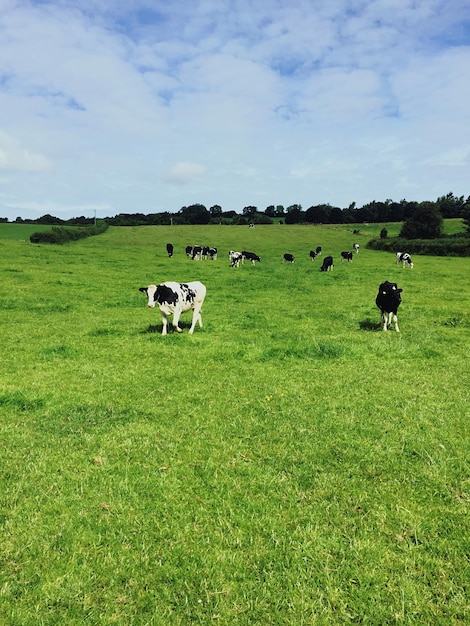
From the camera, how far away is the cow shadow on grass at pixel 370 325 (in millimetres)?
14540

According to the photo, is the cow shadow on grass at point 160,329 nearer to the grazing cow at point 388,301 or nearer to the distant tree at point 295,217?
the grazing cow at point 388,301

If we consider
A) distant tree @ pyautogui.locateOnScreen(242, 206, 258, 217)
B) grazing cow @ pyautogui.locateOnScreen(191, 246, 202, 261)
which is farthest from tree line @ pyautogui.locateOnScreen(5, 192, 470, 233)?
grazing cow @ pyautogui.locateOnScreen(191, 246, 202, 261)

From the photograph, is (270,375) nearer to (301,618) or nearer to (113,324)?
(301,618)

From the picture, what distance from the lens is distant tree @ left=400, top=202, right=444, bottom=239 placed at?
72625 millimetres

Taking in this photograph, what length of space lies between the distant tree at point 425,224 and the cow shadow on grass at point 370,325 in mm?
65825

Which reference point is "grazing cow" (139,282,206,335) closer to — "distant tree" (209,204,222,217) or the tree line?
the tree line

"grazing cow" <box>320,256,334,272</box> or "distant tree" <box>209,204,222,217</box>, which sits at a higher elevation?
"distant tree" <box>209,204,222,217</box>

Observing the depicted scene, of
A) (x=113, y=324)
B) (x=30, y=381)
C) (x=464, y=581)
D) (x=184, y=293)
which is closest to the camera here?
(x=464, y=581)

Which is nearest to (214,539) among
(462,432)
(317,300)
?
(462,432)

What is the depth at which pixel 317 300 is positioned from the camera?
69.2 feet

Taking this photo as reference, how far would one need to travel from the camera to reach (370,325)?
15.0m

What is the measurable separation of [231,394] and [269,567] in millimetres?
4376

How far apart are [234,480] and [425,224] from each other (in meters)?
79.0

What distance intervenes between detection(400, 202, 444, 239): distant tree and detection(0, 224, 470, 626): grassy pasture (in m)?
68.3
